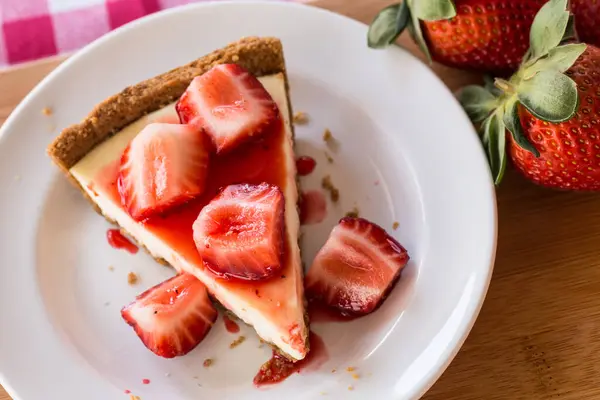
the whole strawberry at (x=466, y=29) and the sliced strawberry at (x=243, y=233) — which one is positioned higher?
the whole strawberry at (x=466, y=29)

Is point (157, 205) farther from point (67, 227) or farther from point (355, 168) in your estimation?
point (355, 168)

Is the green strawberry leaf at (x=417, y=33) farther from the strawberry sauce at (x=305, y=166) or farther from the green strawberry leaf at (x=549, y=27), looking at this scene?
the strawberry sauce at (x=305, y=166)

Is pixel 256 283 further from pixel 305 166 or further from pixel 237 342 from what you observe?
pixel 305 166

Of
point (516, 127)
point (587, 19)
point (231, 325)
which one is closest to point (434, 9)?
point (516, 127)

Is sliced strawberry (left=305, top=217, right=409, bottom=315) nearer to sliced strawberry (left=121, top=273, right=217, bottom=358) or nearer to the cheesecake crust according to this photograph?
sliced strawberry (left=121, top=273, right=217, bottom=358)

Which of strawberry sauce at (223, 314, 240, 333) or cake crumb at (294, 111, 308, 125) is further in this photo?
cake crumb at (294, 111, 308, 125)

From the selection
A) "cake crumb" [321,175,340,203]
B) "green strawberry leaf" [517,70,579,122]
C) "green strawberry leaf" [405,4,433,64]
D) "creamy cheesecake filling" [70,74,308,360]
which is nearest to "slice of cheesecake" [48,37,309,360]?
"creamy cheesecake filling" [70,74,308,360]

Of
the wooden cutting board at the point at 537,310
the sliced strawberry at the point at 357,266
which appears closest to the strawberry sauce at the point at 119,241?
the wooden cutting board at the point at 537,310
